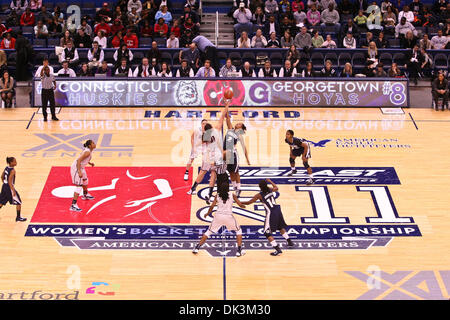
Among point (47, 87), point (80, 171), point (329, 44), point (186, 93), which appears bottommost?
point (80, 171)

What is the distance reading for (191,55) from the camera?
2931 cm

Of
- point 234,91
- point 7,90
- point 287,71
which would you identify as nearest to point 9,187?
point 7,90

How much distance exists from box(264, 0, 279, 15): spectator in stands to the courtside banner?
18.0 ft

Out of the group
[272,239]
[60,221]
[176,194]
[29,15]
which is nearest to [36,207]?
[60,221]

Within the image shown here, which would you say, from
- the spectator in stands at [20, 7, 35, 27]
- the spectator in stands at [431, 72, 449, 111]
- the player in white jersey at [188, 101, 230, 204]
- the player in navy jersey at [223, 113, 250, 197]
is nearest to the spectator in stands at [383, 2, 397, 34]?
the spectator in stands at [431, 72, 449, 111]

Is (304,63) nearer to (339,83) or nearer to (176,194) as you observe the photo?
(339,83)

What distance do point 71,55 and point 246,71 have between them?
253 inches

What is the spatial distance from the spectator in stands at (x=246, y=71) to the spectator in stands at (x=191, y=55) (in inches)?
65.6

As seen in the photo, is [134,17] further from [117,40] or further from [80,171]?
[80,171]

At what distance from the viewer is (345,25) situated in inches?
1241

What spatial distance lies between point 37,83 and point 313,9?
433 inches

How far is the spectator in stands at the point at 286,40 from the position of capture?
100.0 feet

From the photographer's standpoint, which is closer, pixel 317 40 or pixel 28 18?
pixel 317 40

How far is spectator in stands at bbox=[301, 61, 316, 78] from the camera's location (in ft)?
92.4
